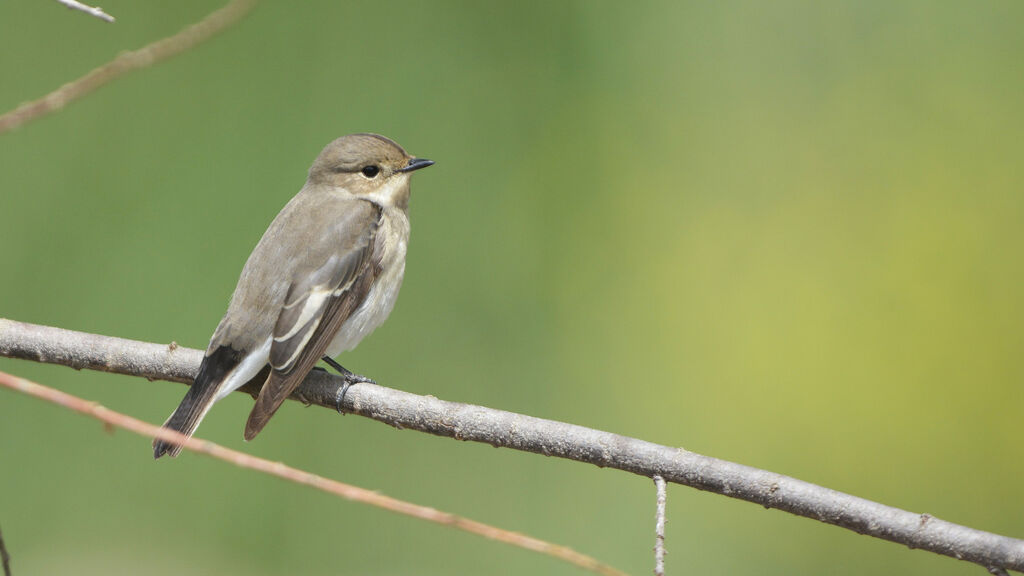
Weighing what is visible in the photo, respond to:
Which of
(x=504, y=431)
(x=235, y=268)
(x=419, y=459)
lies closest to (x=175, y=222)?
(x=235, y=268)

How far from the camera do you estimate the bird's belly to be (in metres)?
3.02

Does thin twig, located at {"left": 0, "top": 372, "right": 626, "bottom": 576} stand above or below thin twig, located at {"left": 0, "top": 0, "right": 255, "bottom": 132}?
below

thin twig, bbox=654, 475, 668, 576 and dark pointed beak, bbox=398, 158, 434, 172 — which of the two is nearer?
thin twig, bbox=654, 475, 668, 576

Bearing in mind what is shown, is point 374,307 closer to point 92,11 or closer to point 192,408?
point 192,408

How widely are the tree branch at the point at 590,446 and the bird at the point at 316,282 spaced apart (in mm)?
206

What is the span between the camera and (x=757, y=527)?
383cm

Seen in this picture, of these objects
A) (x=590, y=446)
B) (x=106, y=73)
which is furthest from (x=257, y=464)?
(x=590, y=446)

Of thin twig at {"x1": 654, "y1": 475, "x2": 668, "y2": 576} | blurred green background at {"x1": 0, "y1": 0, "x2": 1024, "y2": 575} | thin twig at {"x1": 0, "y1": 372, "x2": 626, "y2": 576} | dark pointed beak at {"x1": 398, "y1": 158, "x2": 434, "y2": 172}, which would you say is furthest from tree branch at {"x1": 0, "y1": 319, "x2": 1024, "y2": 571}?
blurred green background at {"x1": 0, "y1": 0, "x2": 1024, "y2": 575}

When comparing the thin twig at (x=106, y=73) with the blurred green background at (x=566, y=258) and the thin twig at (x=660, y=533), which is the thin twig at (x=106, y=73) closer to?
the thin twig at (x=660, y=533)

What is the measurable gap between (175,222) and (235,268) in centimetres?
32

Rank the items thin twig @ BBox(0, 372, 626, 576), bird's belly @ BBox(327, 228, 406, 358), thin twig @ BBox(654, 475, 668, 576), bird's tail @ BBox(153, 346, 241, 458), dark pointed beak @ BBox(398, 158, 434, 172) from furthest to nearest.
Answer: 1. dark pointed beak @ BBox(398, 158, 434, 172)
2. bird's belly @ BBox(327, 228, 406, 358)
3. bird's tail @ BBox(153, 346, 241, 458)
4. thin twig @ BBox(654, 475, 668, 576)
5. thin twig @ BBox(0, 372, 626, 576)

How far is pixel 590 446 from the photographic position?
193 centimetres

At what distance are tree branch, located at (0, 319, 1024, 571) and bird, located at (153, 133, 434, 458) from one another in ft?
0.67

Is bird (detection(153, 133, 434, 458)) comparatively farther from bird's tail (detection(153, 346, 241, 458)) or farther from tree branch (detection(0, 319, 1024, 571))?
tree branch (detection(0, 319, 1024, 571))
